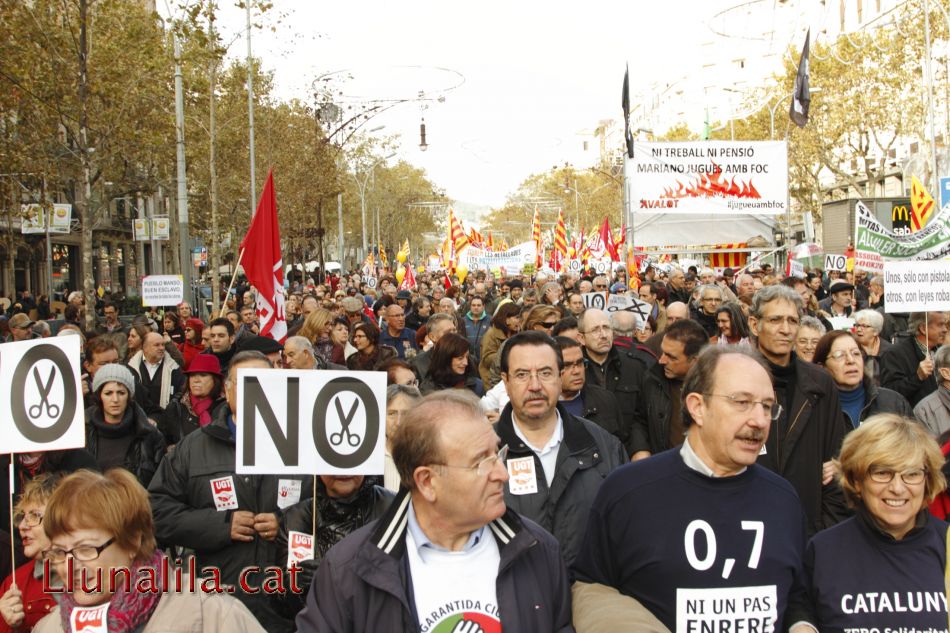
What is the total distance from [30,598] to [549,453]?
2.22 metres

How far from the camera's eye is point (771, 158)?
20.0 m

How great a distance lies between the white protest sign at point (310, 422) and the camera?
4629 mm

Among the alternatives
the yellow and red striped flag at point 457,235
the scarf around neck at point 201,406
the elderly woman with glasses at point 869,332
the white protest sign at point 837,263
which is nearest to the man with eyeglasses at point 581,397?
the scarf around neck at point 201,406

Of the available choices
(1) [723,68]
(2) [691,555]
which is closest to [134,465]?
(2) [691,555]

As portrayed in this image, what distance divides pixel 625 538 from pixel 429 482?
0.80 m

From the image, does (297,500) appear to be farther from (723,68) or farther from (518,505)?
(723,68)

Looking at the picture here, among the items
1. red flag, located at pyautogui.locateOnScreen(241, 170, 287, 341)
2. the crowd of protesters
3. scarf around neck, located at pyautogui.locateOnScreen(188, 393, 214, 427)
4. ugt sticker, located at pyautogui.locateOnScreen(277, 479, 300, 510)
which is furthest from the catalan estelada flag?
ugt sticker, located at pyautogui.locateOnScreen(277, 479, 300, 510)

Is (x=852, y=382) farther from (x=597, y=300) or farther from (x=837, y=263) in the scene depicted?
(x=837, y=263)

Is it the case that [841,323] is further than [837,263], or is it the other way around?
[837,263]

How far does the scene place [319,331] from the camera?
36.7 ft

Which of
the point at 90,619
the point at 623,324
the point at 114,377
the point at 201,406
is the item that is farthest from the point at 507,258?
the point at 90,619

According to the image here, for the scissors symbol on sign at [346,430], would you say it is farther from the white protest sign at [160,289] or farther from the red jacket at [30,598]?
the white protest sign at [160,289]

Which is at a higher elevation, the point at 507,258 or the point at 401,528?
the point at 507,258

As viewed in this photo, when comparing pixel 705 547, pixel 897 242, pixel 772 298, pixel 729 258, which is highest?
pixel 729 258
